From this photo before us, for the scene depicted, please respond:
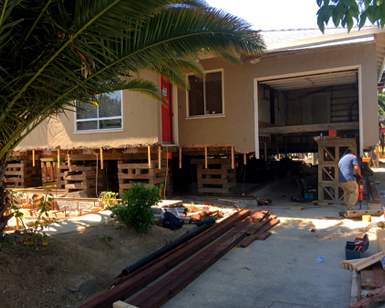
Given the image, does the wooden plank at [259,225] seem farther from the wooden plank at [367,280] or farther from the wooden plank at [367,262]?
the wooden plank at [367,280]

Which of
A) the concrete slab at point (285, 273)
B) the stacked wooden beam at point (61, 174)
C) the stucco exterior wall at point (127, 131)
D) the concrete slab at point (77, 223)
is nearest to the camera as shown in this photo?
the concrete slab at point (285, 273)

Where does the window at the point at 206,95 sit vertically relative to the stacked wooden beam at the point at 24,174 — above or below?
above

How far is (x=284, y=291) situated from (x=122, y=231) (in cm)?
343

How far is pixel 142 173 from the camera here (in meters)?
11.8

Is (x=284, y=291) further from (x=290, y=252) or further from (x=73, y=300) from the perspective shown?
(x=73, y=300)

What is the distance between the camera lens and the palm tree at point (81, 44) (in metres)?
3.96

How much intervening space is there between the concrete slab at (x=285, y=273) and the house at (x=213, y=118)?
12.7 feet

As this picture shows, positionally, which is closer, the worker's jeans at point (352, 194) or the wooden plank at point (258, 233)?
the wooden plank at point (258, 233)

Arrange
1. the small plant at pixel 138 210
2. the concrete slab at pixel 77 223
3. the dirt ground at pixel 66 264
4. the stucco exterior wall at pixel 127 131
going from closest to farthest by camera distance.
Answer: the dirt ground at pixel 66 264 → the small plant at pixel 138 210 → the concrete slab at pixel 77 223 → the stucco exterior wall at pixel 127 131

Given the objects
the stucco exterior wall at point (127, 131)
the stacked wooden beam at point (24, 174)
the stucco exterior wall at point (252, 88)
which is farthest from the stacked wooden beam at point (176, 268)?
the stacked wooden beam at point (24, 174)

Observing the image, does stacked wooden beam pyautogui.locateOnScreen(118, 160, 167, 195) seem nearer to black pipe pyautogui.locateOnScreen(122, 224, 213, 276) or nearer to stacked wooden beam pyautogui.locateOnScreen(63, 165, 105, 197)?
stacked wooden beam pyautogui.locateOnScreen(63, 165, 105, 197)

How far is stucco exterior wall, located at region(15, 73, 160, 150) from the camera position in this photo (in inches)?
425

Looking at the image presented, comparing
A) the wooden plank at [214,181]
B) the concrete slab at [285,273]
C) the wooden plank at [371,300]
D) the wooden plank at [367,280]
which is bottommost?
the concrete slab at [285,273]

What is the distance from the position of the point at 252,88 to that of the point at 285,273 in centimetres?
717
